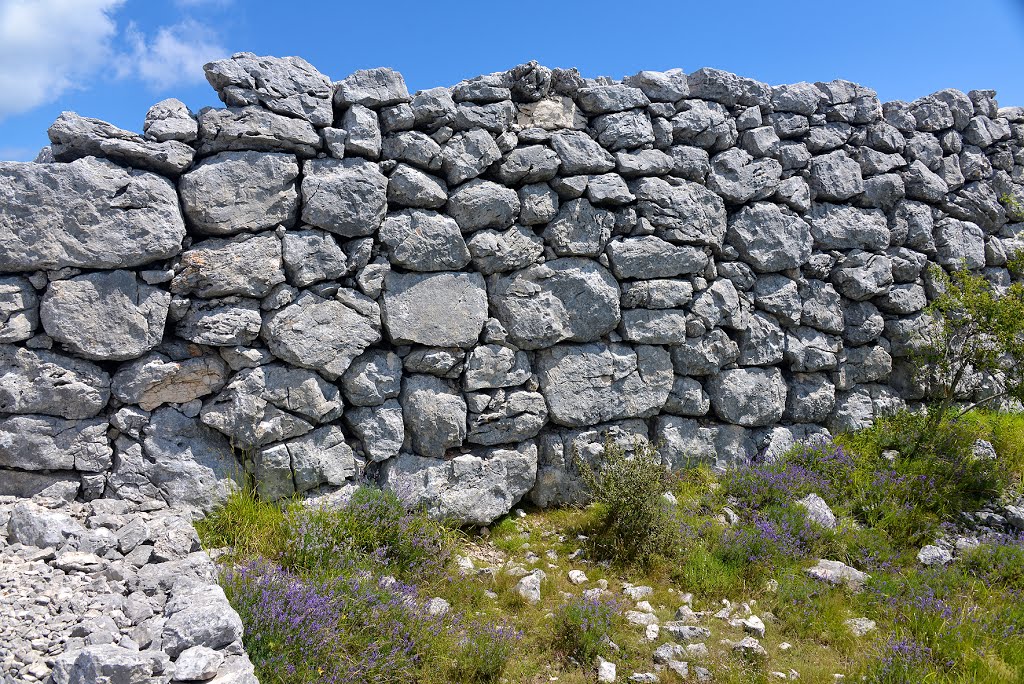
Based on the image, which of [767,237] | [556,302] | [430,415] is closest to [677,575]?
[430,415]

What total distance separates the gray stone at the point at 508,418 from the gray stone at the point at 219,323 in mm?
2009

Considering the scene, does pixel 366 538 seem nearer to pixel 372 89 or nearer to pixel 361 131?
pixel 361 131

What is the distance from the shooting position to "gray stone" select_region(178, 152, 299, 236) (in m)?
4.90

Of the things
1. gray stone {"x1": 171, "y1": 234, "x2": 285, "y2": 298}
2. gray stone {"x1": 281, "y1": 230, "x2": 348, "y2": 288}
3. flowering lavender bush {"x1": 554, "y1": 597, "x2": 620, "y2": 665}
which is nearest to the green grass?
flowering lavender bush {"x1": 554, "y1": 597, "x2": 620, "y2": 665}

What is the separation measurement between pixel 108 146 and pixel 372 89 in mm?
2048

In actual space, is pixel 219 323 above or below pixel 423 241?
below

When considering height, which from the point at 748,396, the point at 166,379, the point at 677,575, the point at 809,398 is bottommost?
the point at 677,575

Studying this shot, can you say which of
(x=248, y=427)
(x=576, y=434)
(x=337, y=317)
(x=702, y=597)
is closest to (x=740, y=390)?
(x=576, y=434)

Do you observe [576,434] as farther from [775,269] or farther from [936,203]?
[936,203]

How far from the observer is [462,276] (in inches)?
228

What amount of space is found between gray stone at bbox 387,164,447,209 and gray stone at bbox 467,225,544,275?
19.7 inches

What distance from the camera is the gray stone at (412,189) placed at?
553cm

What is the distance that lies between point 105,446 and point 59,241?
1.49 m

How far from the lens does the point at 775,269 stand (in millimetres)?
7062
